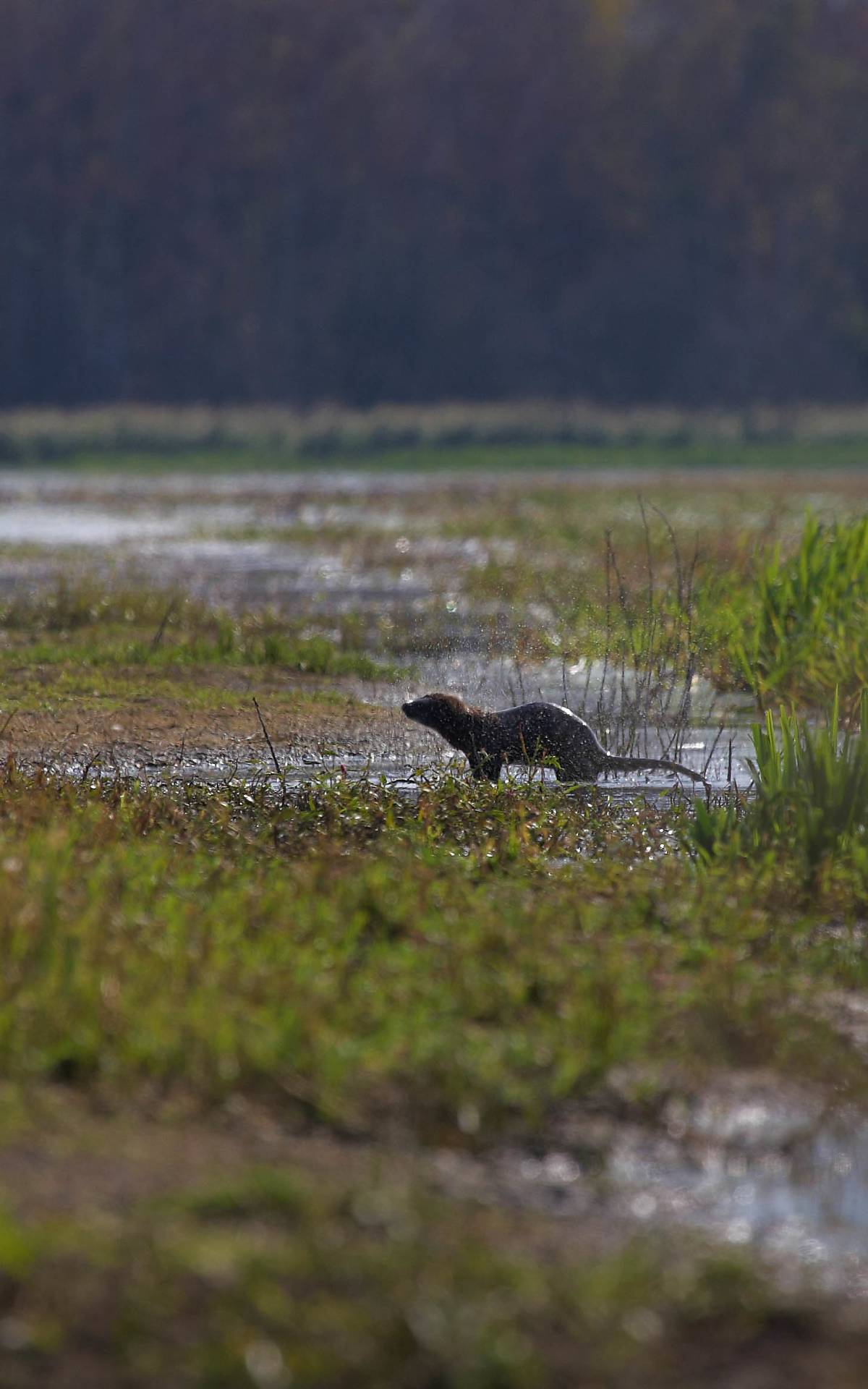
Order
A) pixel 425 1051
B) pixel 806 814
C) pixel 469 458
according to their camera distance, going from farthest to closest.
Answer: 1. pixel 469 458
2. pixel 806 814
3. pixel 425 1051

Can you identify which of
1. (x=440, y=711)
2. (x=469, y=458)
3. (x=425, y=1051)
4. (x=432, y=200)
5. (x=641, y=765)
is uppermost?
(x=432, y=200)

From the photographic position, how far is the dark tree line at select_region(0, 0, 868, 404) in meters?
68.2

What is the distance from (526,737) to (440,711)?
0.41 meters

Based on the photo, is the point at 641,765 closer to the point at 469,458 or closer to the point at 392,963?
the point at 392,963

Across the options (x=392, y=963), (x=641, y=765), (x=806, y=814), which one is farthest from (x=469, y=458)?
(x=392, y=963)

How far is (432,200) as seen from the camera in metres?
71.9

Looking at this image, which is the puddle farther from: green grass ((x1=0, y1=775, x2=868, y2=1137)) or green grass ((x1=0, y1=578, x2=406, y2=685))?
green grass ((x1=0, y1=578, x2=406, y2=685))

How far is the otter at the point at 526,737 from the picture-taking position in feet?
32.1

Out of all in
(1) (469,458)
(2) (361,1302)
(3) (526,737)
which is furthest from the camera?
(1) (469,458)

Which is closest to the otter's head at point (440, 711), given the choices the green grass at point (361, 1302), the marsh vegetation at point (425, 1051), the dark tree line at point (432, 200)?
the marsh vegetation at point (425, 1051)

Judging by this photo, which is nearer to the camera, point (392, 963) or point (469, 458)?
point (392, 963)

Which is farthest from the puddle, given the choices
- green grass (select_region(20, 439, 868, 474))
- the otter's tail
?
green grass (select_region(20, 439, 868, 474))

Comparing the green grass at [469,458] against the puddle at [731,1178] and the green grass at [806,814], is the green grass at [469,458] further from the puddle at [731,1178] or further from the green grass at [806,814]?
the puddle at [731,1178]

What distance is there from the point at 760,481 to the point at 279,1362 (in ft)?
114
